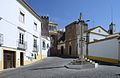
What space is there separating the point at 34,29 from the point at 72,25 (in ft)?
69.9

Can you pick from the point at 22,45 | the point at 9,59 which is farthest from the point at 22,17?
the point at 9,59

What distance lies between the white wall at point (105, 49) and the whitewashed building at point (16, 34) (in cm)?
A: 997

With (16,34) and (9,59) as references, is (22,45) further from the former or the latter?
(9,59)

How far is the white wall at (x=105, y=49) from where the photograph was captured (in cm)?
2630

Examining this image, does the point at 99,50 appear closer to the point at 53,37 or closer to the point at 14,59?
the point at 14,59

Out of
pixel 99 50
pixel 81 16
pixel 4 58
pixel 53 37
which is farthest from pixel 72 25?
pixel 4 58

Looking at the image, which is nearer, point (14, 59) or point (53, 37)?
point (14, 59)

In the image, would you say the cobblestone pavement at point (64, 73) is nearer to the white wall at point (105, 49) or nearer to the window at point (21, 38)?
the window at point (21, 38)

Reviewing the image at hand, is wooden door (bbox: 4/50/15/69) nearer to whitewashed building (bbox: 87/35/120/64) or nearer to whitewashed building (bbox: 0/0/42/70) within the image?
whitewashed building (bbox: 0/0/42/70)

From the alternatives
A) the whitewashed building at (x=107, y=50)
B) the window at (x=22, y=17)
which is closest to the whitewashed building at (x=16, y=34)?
the window at (x=22, y=17)

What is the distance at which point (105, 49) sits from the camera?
2969 centimetres

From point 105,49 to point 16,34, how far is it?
526 inches

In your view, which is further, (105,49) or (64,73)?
(105,49)

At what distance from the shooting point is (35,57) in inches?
1221
